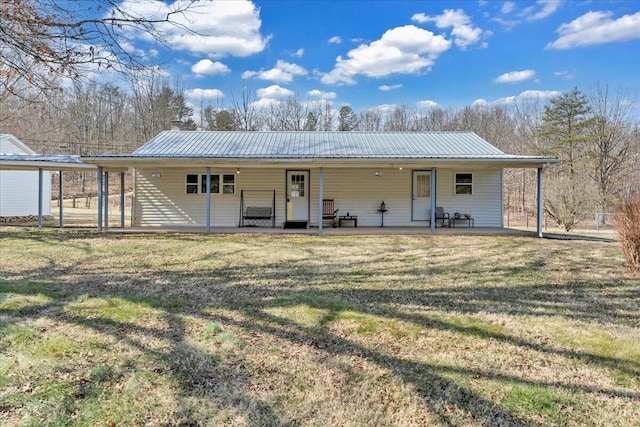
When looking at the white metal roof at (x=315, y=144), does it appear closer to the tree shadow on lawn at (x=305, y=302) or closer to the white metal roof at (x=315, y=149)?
the white metal roof at (x=315, y=149)

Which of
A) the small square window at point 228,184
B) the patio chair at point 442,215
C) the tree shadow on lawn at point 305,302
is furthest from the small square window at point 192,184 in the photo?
the patio chair at point 442,215

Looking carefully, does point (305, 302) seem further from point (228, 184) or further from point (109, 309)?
point (228, 184)

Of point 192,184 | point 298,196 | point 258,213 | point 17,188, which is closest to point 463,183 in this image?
point 298,196

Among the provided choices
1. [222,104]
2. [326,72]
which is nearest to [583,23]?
[326,72]

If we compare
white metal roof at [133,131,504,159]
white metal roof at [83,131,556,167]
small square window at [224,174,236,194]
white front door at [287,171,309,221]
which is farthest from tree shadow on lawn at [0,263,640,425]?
small square window at [224,174,236,194]

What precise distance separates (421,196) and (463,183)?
1567 millimetres

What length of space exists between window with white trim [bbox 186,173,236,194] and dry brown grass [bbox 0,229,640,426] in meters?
6.70

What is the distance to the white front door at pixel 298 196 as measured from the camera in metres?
13.5

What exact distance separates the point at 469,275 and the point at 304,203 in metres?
7.93

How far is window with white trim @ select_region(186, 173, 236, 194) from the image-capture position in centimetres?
1344

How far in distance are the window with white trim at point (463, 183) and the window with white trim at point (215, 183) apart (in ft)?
26.2

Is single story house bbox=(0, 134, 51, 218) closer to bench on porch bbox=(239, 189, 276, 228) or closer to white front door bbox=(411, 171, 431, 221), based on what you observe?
bench on porch bbox=(239, 189, 276, 228)

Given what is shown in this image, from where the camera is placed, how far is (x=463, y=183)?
13.5m

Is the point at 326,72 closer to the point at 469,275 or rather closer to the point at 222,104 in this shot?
the point at 222,104
